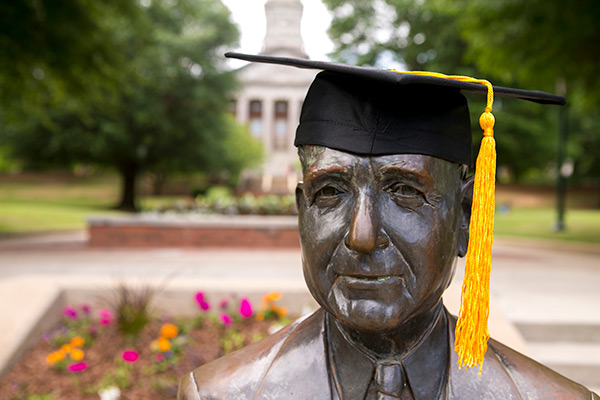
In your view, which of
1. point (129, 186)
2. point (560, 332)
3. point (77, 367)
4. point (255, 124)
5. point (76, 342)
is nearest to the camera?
point (77, 367)

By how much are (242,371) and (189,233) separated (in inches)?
369

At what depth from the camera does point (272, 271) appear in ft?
25.7

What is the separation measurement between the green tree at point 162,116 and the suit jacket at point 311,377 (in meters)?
19.4

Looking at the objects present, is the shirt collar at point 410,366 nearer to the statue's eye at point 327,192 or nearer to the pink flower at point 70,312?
the statue's eye at point 327,192

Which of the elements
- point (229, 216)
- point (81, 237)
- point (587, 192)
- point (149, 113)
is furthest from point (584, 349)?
point (587, 192)

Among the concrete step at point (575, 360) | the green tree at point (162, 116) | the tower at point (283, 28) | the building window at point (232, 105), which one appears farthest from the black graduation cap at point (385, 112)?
the building window at point (232, 105)

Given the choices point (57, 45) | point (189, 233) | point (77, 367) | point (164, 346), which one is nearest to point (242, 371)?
point (164, 346)

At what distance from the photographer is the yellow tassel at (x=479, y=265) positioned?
1.27 metres

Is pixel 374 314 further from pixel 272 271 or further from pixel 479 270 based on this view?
pixel 272 271

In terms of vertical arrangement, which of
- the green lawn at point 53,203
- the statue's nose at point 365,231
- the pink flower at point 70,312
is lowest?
the green lawn at point 53,203

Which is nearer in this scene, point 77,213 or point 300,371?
point 300,371

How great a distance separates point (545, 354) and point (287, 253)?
20.6 ft

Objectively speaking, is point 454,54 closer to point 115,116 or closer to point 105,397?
point 115,116

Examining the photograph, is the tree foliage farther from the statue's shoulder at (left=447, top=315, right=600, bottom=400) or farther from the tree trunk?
the tree trunk
